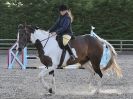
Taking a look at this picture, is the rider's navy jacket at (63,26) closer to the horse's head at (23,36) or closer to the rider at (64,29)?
the rider at (64,29)

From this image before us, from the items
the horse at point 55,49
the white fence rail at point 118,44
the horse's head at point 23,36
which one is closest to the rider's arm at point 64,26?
the horse at point 55,49

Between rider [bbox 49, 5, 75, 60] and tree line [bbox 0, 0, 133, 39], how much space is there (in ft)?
63.9

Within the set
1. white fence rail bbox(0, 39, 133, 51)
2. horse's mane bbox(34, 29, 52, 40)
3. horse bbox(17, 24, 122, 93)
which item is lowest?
white fence rail bbox(0, 39, 133, 51)

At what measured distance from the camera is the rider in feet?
37.7

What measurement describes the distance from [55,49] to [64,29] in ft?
1.78

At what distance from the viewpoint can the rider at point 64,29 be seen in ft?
37.7

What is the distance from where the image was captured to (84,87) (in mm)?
13094

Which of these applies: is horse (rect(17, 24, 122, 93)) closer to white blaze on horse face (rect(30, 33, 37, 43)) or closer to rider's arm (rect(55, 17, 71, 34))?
white blaze on horse face (rect(30, 33, 37, 43))

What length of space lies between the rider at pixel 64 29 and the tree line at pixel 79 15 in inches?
766

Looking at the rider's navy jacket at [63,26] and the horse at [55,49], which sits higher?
the rider's navy jacket at [63,26]

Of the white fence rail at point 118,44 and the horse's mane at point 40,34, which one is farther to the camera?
the white fence rail at point 118,44

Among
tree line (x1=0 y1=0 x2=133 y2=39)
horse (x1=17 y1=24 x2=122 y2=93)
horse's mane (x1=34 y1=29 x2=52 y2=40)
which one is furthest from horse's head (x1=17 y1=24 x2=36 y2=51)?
tree line (x1=0 y1=0 x2=133 y2=39)

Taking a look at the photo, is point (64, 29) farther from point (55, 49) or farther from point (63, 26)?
point (55, 49)

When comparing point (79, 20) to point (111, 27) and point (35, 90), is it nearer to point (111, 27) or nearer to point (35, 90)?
point (111, 27)
